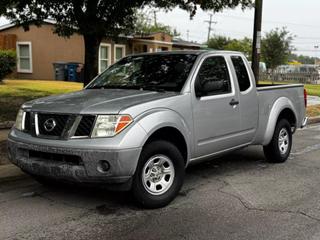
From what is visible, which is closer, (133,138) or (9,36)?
(133,138)

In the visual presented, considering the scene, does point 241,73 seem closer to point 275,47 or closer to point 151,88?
point 151,88

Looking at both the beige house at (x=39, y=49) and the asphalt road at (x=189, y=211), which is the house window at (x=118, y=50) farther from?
the asphalt road at (x=189, y=211)

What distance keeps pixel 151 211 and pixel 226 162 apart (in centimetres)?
297

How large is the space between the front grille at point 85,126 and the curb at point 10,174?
6.34 feet

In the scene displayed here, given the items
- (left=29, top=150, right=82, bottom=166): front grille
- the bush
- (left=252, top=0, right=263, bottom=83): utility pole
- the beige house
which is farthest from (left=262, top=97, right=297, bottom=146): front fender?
the beige house

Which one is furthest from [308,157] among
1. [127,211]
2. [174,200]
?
[127,211]

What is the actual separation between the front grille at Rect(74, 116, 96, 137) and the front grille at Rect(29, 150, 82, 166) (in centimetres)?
25

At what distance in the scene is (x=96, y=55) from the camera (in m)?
10.3

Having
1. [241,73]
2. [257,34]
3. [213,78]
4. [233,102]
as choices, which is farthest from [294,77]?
[213,78]

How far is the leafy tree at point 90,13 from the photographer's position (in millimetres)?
9367

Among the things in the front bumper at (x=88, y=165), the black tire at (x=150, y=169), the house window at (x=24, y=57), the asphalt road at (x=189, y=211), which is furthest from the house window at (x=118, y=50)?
the front bumper at (x=88, y=165)

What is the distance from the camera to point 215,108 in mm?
6059

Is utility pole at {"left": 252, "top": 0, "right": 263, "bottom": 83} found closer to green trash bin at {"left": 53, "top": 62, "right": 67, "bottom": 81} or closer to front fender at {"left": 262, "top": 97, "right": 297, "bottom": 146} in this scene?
front fender at {"left": 262, "top": 97, "right": 297, "bottom": 146}

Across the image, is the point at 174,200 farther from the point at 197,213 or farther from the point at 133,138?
the point at 133,138
